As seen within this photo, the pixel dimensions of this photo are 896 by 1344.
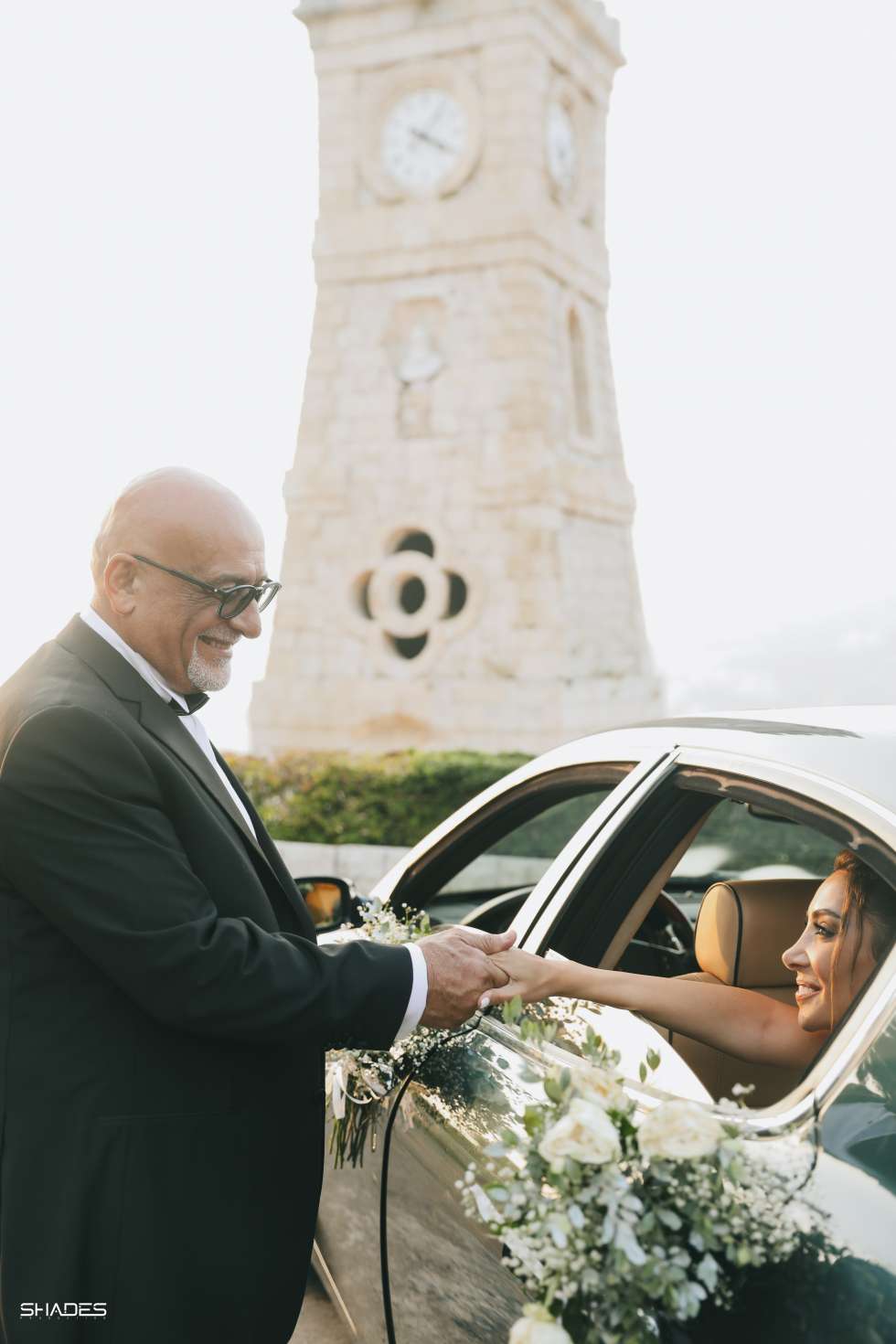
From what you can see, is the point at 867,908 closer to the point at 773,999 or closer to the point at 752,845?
the point at 773,999

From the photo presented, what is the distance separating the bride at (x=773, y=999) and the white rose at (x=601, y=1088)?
57 cm

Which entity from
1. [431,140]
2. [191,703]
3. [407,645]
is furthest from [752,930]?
[431,140]

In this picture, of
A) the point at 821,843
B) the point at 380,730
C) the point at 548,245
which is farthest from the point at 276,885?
the point at 548,245

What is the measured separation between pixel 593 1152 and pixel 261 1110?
2.79 ft

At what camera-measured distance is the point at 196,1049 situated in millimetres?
2150

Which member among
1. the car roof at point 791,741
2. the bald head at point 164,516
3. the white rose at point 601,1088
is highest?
the bald head at point 164,516

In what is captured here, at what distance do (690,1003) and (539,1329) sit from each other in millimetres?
906

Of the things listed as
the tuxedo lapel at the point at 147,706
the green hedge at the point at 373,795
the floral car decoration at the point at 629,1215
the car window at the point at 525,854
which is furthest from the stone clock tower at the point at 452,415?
the floral car decoration at the point at 629,1215

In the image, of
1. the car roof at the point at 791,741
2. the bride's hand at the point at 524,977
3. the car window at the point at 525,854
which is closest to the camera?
the car roof at the point at 791,741

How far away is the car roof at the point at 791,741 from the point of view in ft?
6.14

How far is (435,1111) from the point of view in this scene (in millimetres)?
2309

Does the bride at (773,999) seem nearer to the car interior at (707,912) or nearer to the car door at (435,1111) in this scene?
the car interior at (707,912)

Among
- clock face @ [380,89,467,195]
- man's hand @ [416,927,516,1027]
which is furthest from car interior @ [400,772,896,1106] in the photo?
clock face @ [380,89,467,195]

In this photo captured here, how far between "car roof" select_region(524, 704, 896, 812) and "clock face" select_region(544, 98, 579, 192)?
16.2 meters
